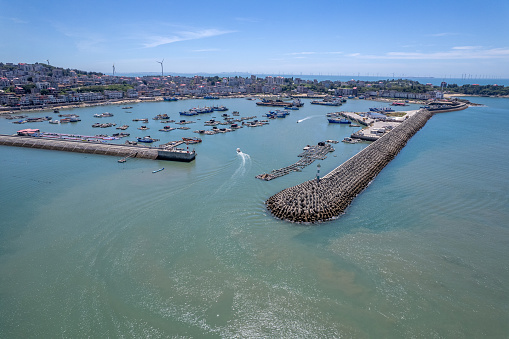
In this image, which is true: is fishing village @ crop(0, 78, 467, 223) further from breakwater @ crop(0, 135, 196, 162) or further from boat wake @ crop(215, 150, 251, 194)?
boat wake @ crop(215, 150, 251, 194)

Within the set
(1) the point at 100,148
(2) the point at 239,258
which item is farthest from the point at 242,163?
(1) the point at 100,148

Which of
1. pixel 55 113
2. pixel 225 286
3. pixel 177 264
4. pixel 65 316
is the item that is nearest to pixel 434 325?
pixel 225 286

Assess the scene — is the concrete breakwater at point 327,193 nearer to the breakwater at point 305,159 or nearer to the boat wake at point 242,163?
the breakwater at point 305,159

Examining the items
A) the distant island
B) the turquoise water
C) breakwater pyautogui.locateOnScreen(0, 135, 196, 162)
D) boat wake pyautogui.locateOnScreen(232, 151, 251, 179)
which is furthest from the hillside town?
boat wake pyautogui.locateOnScreen(232, 151, 251, 179)

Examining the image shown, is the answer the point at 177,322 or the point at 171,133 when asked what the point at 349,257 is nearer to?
the point at 177,322

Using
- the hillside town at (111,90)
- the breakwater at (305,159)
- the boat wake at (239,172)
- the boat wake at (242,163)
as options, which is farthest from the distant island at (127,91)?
the breakwater at (305,159)

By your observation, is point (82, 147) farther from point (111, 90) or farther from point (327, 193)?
point (111, 90)

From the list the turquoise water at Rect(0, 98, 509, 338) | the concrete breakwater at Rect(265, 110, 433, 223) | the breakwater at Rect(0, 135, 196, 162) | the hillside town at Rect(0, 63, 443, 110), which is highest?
the hillside town at Rect(0, 63, 443, 110)
